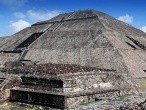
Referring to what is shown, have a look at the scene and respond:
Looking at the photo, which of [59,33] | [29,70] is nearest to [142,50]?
[59,33]

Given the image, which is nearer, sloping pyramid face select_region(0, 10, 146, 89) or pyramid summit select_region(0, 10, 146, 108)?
pyramid summit select_region(0, 10, 146, 108)

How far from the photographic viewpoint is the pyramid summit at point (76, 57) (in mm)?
16984

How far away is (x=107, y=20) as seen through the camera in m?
41.5

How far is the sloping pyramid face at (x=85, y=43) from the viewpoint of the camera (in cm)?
2905

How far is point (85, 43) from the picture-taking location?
3353cm

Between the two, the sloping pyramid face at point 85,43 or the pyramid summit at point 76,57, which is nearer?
the pyramid summit at point 76,57

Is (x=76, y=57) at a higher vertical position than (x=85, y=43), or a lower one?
lower

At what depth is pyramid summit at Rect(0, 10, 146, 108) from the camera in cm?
1698

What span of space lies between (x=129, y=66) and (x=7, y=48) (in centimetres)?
1794

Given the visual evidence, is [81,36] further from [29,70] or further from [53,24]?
[29,70]

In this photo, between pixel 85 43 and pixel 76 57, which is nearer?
pixel 76 57

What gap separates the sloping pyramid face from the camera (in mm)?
29047

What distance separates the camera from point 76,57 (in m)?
30.8

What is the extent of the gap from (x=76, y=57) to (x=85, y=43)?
325cm
